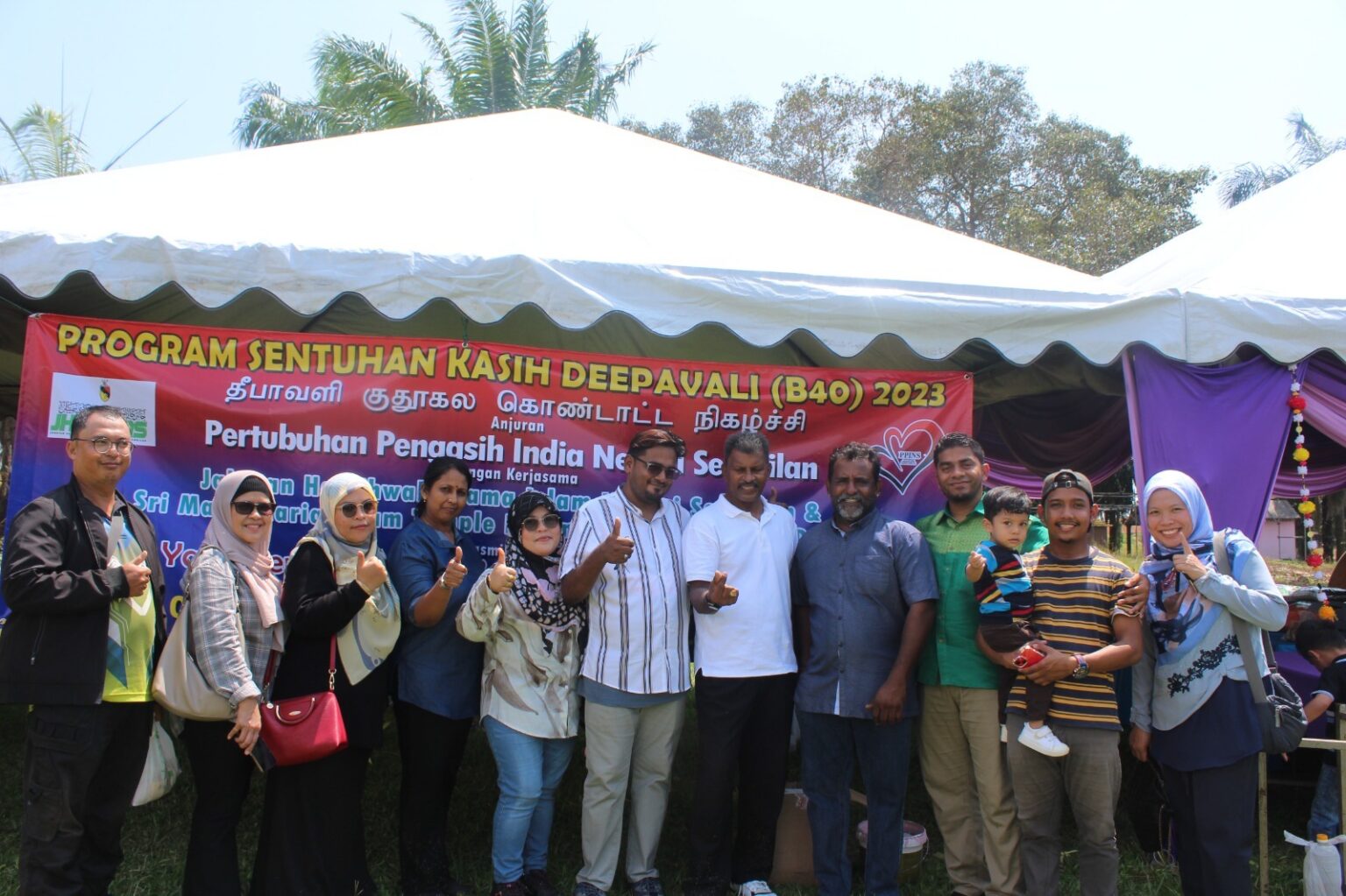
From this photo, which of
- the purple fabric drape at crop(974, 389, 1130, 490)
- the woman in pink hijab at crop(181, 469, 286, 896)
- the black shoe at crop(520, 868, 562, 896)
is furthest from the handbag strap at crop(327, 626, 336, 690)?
the purple fabric drape at crop(974, 389, 1130, 490)

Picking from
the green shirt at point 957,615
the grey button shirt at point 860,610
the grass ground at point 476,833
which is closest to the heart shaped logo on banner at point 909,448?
the green shirt at point 957,615

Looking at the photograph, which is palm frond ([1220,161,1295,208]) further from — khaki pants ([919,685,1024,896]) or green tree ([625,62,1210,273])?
khaki pants ([919,685,1024,896])

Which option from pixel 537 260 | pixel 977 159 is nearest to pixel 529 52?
pixel 977 159

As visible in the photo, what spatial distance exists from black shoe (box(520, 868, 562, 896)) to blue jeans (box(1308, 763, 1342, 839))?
9.72 feet

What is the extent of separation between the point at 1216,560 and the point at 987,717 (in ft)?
3.26

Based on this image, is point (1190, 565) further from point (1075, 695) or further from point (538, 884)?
point (538, 884)

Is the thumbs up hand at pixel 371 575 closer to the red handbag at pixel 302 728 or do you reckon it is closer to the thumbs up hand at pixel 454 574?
the thumbs up hand at pixel 454 574

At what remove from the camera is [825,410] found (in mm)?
4480

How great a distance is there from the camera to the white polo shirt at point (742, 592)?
12.1 ft

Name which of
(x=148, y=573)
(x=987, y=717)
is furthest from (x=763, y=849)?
(x=148, y=573)

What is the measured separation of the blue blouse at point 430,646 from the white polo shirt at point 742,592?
88 centimetres

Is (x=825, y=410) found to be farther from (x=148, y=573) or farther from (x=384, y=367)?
(x=148, y=573)

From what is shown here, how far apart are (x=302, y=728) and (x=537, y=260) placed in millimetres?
1976

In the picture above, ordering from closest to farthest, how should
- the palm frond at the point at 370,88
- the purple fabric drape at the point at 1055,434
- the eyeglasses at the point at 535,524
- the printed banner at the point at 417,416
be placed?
the eyeglasses at the point at 535,524, the printed banner at the point at 417,416, the purple fabric drape at the point at 1055,434, the palm frond at the point at 370,88
